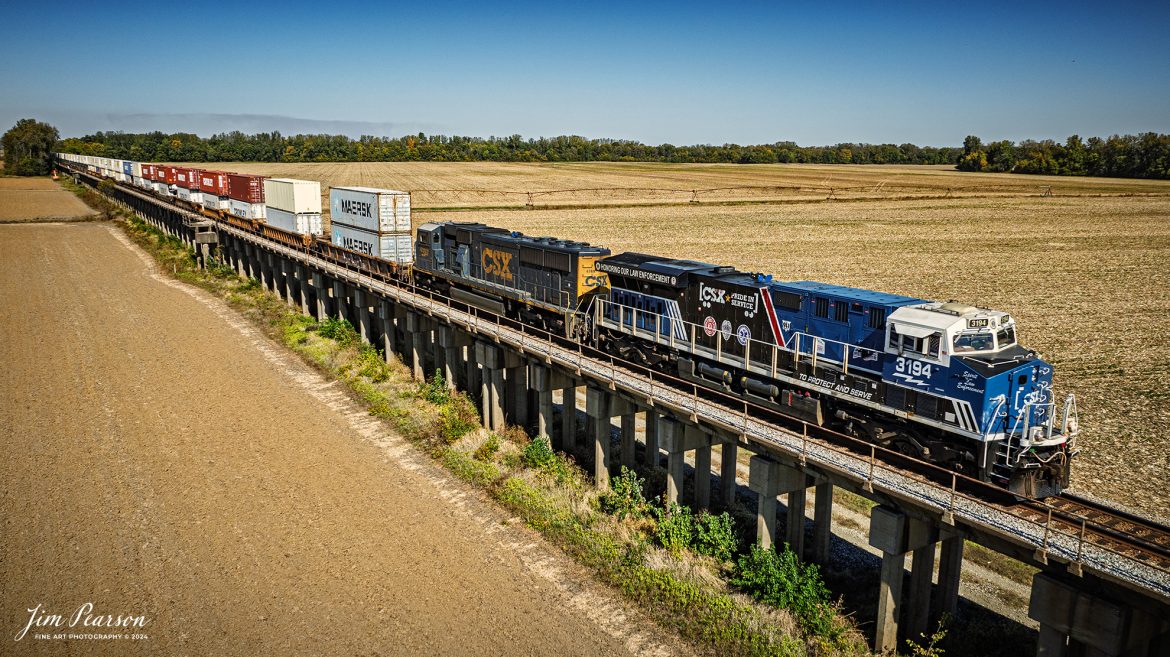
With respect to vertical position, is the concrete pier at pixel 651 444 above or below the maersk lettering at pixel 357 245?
below

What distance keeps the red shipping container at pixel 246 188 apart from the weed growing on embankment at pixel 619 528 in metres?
25.3

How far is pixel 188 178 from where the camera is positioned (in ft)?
230

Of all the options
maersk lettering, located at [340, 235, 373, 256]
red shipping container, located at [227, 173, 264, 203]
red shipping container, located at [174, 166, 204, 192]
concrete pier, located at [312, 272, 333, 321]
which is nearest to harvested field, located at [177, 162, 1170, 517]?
red shipping container, located at [174, 166, 204, 192]

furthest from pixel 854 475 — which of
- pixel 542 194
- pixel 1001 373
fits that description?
pixel 542 194

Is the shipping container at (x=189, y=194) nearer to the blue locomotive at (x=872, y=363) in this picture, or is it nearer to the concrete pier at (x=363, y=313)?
the concrete pier at (x=363, y=313)

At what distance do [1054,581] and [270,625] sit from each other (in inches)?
627

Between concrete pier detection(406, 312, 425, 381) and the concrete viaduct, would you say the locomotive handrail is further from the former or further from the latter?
concrete pier detection(406, 312, 425, 381)

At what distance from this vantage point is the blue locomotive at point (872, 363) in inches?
612

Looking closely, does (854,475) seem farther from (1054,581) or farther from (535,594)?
(535,594)

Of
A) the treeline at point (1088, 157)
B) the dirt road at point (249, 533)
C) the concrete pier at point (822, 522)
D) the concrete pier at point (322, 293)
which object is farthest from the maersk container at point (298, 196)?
the treeline at point (1088, 157)

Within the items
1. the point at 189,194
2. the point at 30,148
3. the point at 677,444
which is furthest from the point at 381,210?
the point at 30,148

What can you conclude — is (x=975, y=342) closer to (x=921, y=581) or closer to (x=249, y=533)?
(x=921, y=581)

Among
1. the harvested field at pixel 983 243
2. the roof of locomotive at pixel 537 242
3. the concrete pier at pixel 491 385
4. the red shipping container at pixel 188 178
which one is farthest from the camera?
the red shipping container at pixel 188 178

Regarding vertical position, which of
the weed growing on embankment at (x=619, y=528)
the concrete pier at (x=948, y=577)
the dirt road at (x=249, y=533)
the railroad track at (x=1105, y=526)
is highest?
the railroad track at (x=1105, y=526)
